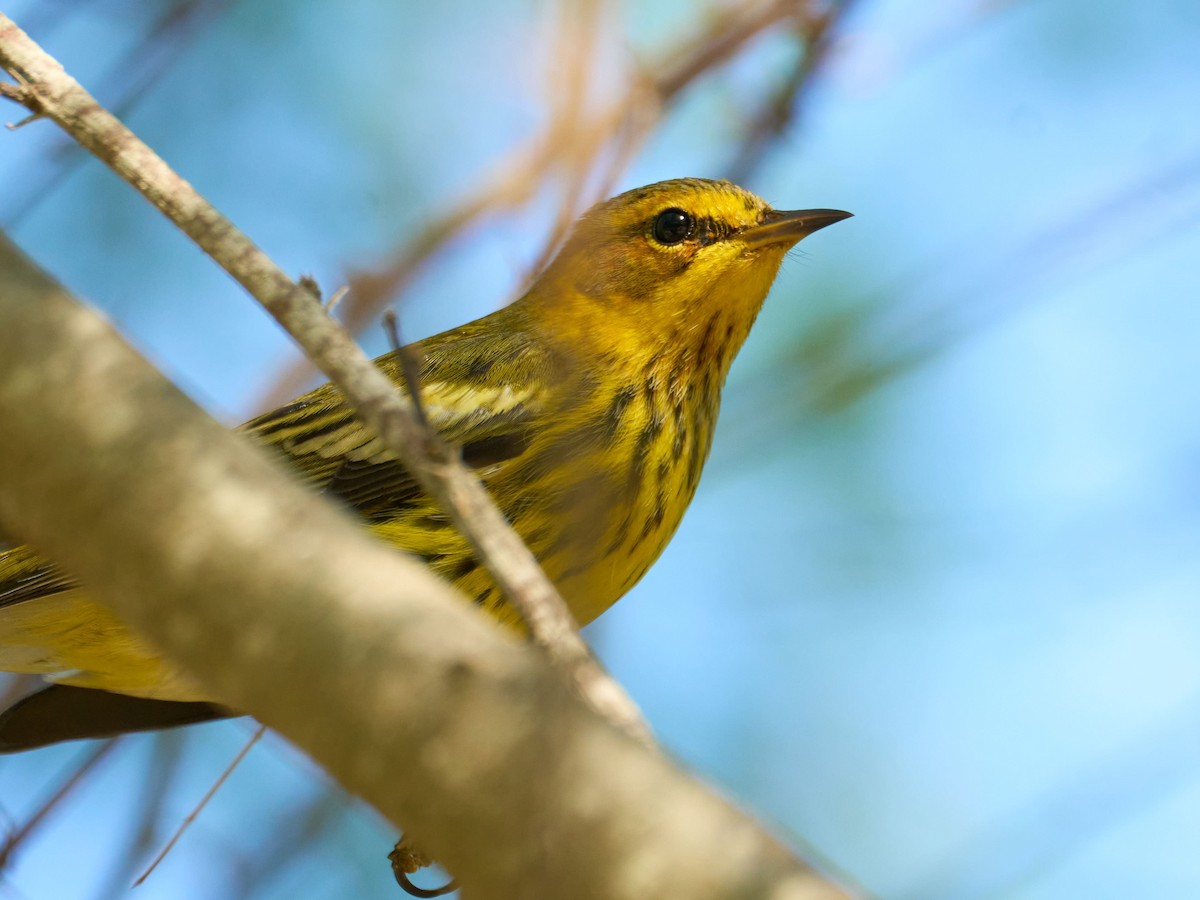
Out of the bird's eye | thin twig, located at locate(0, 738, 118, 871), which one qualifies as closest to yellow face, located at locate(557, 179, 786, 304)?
the bird's eye

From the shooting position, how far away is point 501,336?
5.09 m

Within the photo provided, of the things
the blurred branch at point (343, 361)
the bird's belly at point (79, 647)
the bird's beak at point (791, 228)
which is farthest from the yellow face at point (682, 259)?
the blurred branch at point (343, 361)

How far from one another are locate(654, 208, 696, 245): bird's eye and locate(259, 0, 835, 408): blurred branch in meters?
0.70

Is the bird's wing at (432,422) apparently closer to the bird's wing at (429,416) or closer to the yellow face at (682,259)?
the bird's wing at (429,416)

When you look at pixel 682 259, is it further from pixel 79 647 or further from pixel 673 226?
pixel 79 647

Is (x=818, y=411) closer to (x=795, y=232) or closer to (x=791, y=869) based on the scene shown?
(x=795, y=232)

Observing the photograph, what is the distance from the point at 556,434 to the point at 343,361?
2253 millimetres

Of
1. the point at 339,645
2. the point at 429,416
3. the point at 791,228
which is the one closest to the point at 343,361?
the point at 339,645

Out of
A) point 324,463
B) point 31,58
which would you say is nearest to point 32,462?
point 31,58

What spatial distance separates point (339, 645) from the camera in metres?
1.51

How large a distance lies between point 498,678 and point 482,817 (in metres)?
0.15

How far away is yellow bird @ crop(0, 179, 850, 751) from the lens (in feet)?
13.6

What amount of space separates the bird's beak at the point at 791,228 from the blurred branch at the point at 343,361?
2860 mm

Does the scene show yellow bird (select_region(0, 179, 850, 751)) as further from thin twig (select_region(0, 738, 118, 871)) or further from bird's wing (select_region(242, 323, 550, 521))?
thin twig (select_region(0, 738, 118, 871))
